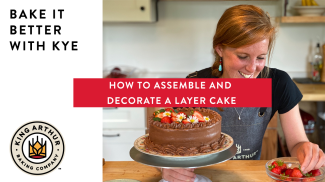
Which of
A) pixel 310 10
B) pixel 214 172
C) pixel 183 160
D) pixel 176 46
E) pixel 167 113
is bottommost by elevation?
pixel 214 172

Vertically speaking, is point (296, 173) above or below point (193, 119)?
below

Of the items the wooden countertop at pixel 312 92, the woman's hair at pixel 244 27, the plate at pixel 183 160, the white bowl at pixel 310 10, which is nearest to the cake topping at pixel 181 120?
the plate at pixel 183 160

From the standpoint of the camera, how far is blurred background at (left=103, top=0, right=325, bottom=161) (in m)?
2.55

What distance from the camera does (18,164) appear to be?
0.94 metres

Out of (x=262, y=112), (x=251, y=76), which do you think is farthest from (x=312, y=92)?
(x=251, y=76)

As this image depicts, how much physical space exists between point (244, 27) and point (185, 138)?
0.51 meters

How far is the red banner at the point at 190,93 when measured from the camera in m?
1.27

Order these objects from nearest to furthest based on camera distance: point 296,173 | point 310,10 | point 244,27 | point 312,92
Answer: point 296,173
point 244,27
point 312,92
point 310,10

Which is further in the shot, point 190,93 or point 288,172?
point 190,93

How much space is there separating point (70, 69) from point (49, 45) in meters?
0.09

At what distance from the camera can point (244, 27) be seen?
4.10ft

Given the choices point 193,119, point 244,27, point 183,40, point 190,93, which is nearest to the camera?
point 193,119

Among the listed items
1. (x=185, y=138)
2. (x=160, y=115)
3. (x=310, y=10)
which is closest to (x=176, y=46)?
(x=310, y=10)

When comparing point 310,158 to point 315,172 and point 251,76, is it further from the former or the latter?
point 251,76
